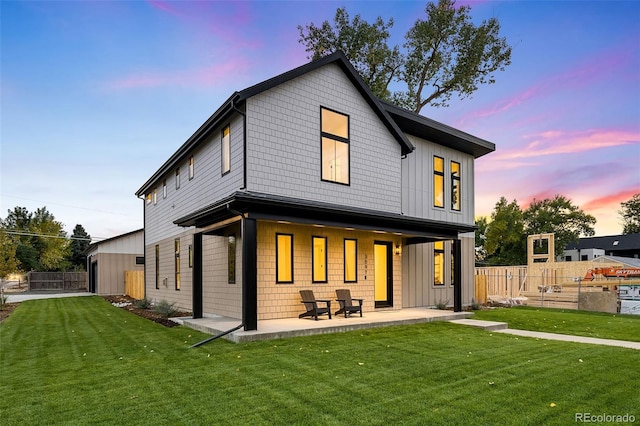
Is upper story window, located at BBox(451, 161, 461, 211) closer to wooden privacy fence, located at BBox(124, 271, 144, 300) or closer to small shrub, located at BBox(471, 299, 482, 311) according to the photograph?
small shrub, located at BBox(471, 299, 482, 311)

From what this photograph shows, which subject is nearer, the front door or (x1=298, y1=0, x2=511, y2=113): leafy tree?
the front door

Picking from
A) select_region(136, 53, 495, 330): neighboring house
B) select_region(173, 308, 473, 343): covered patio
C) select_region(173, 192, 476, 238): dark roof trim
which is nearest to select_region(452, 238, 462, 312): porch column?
select_region(136, 53, 495, 330): neighboring house

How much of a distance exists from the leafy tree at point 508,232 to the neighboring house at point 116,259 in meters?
29.5

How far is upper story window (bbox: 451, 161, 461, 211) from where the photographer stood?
51.6ft

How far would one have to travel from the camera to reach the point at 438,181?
15.3 meters

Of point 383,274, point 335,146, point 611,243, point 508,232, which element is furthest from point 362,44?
point 611,243

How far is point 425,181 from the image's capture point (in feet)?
48.2

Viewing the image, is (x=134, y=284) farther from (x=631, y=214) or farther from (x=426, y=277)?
(x=631, y=214)

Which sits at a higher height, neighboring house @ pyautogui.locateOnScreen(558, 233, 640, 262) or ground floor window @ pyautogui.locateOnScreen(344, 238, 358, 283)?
ground floor window @ pyautogui.locateOnScreen(344, 238, 358, 283)

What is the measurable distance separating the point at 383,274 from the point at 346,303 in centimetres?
258

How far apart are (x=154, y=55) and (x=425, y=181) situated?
11459 millimetres

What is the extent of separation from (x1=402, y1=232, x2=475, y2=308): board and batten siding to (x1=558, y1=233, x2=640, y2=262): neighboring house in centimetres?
3651

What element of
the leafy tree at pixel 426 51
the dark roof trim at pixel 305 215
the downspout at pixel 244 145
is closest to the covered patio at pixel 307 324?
the dark roof trim at pixel 305 215

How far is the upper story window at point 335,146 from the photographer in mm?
11219
